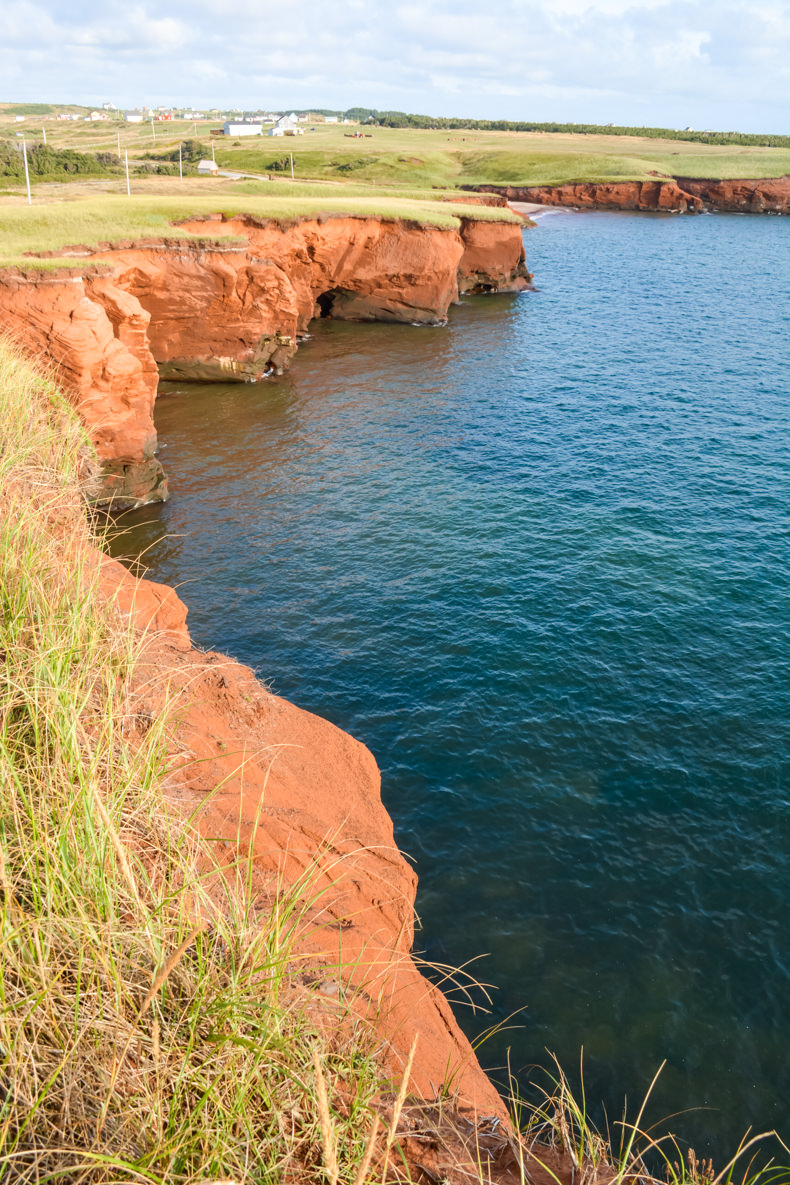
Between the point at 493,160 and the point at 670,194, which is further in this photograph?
the point at 493,160

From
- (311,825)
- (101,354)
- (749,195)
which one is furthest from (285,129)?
(311,825)

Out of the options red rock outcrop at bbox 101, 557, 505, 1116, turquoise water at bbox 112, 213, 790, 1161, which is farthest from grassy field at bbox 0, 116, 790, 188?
red rock outcrop at bbox 101, 557, 505, 1116

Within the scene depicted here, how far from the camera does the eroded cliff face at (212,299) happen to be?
25656mm

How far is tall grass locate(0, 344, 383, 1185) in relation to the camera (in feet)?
13.6

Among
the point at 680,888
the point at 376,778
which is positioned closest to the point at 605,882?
the point at 680,888

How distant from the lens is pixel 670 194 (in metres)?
119

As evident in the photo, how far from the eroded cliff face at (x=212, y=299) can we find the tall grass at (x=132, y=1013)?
13.5 m

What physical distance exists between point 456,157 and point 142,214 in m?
116

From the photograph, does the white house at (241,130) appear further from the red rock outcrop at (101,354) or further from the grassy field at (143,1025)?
the grassy field at (143,1025)

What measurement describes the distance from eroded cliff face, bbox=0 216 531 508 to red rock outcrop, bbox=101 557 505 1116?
7983mm

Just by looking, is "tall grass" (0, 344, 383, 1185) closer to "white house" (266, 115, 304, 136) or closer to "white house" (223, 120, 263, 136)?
"white house" (266, 115, 304, 136)

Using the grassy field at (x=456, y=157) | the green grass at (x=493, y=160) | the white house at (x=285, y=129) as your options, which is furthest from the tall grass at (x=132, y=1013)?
the white house at (x=285, y=129)

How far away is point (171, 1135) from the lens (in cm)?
428

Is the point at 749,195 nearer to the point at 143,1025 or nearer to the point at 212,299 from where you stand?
the point at 212,299
